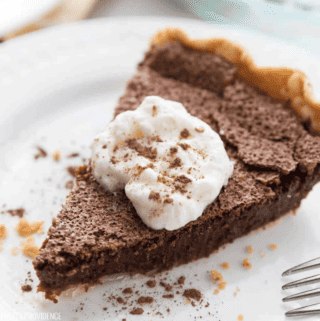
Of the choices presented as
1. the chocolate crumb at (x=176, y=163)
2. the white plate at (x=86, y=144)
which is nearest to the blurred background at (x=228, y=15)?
the white plate at (x=86, y=144)

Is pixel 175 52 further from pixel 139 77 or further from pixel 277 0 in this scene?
pixel 277 0

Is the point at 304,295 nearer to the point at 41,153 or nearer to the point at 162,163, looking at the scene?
the point at 162,163

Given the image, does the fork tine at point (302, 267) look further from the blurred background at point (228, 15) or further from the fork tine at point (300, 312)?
the blurred background at point (228, 15)

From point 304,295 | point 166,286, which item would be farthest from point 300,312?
point 166,286

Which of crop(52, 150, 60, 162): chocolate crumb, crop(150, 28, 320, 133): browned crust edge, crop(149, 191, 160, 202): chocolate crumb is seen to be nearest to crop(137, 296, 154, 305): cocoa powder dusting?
crop(149, 191, 160, 202): chocolate crumb

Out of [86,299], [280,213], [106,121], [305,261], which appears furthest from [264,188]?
[106,121]

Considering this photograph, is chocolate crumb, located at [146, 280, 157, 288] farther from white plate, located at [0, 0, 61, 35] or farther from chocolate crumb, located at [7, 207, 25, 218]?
white plate, located at [0, 0, 61, 35]
